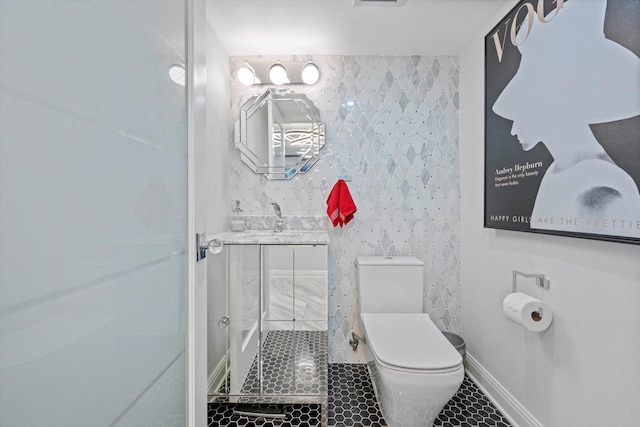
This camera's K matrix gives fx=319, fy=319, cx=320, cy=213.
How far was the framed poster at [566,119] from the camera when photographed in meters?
1.07

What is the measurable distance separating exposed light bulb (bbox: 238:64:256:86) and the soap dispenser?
2.94ft

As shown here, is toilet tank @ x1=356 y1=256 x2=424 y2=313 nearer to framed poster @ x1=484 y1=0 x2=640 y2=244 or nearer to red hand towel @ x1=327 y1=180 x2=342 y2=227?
red hand towel @ x1=327 y1=180 x2=342 y2=227

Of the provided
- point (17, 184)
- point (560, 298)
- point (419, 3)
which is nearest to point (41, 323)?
point (17, 184)

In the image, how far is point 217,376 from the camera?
5.91 ft

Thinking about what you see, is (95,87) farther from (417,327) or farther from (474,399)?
(474,399)

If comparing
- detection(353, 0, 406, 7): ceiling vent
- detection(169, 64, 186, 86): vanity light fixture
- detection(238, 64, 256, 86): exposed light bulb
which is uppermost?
detection(353, 0, 406, 7): ceiling vent

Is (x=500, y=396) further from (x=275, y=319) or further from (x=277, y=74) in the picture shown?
(x=277, y=74)

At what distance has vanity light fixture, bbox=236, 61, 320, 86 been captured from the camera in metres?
2.36

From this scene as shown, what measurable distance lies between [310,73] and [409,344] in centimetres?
193

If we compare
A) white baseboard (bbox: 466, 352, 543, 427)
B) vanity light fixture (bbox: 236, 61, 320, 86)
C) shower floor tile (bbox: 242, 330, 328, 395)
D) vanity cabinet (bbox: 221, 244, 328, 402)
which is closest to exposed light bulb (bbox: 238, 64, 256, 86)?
vanity light fixture (bbox: 236, 61, 320, 86)

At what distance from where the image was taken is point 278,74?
7.73 ft

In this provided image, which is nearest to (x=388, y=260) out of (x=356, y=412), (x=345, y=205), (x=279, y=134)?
(x=345, y=205)

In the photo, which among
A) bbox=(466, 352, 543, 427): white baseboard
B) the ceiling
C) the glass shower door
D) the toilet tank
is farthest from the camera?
the toilet tank

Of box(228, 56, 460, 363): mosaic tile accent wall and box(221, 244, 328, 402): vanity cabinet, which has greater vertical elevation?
box(228, 56, 460, 363): mosaic tile accent wall
